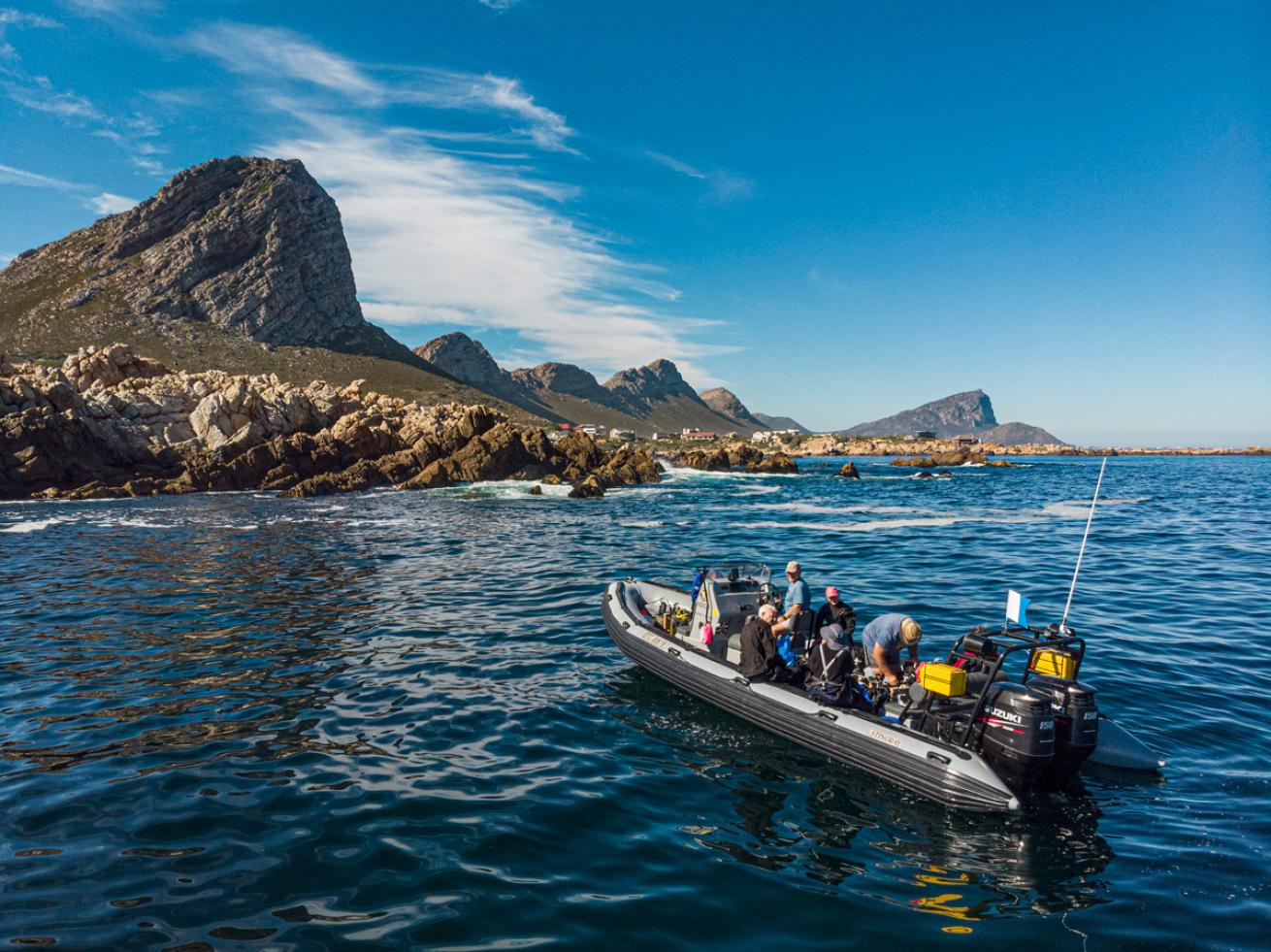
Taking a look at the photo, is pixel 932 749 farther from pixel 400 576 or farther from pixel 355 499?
pixel 355 499

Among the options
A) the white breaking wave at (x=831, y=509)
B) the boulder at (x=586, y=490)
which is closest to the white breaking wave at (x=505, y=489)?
the boulder at (x=586, y=490)

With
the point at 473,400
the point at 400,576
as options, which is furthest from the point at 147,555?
the point at 473,400

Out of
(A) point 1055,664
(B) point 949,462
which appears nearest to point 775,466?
(B) point 949,462

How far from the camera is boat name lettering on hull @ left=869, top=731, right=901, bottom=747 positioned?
927 cm

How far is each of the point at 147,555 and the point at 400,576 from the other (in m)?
11.6

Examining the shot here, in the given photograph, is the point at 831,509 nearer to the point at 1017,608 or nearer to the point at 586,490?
the point at 586,490

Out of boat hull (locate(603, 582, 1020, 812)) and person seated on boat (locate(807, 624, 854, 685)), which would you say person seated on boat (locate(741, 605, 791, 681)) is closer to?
boat hull (locate(603, 582, 1020, 812))

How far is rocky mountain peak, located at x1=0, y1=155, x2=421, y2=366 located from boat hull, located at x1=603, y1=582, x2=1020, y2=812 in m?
153

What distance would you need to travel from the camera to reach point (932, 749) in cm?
900

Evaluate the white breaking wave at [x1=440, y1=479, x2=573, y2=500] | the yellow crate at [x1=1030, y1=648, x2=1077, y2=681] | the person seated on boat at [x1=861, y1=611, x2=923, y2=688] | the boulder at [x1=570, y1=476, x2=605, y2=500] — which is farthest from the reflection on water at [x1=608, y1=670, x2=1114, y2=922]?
the boulder at [x1=570, y1=476, x2=605, y2=500]

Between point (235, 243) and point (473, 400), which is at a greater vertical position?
point (235, 243)

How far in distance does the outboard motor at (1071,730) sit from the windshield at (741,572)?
5.94m

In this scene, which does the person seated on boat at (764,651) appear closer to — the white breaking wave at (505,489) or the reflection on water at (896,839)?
the reflection on water at (896,839)

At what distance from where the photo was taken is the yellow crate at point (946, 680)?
30.5ft
